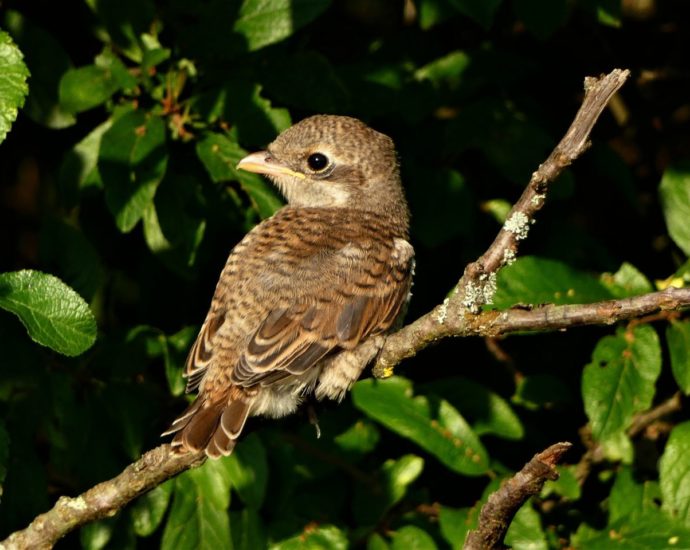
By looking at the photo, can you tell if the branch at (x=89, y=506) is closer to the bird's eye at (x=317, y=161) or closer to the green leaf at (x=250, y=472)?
the green leaf at (x=250, y=472)

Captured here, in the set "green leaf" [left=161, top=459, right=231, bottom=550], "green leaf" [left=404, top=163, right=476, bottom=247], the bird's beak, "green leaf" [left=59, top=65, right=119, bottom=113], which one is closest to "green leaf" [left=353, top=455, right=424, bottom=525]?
"green leaf" [left=161, top=459, right=231, bottom=550]

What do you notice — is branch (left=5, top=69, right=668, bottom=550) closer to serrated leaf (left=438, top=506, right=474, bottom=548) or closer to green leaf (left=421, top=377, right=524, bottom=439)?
serrated leaf (left=438, top=506, right=474, bottom=548)

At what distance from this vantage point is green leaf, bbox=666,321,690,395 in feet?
12.6

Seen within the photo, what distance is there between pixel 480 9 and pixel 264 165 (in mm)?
909

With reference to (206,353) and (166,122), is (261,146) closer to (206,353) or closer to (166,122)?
(166,122)

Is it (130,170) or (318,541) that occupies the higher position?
(130,170)

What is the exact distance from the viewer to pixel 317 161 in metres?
4.43

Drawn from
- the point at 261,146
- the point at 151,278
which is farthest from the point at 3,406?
the point at 261,146

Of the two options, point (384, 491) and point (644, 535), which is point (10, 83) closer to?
point (384, 491)

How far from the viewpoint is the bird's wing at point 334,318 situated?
144 inches

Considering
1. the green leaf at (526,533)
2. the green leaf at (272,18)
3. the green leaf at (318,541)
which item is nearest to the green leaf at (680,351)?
the green leaf at (526,533)

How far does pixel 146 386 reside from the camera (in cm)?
398

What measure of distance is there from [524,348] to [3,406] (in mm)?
2158

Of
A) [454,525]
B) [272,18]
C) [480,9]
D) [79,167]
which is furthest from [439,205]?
[79,167]
